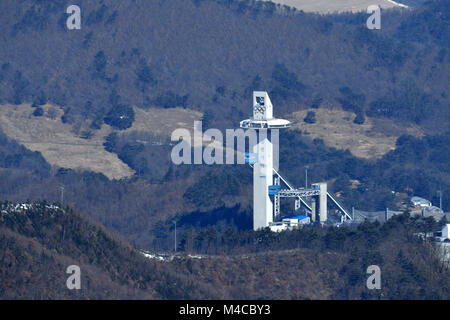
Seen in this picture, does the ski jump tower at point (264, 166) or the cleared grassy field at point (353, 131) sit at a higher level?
the cleared grassy field at point (353, 131)

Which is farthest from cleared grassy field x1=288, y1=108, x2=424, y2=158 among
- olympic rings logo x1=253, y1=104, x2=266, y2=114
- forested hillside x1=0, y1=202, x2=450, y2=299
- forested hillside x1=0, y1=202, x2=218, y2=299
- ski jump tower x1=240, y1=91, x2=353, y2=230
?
forested hillside x1=0, y1=202, x2=218, y2=299

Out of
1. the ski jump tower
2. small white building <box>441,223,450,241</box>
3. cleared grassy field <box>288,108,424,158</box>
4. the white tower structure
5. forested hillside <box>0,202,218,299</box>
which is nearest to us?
forested hillside <box>0,202,218,299</box>

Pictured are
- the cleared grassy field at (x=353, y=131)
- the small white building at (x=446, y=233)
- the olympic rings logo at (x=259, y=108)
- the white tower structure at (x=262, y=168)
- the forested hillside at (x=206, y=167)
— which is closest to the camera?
the small white building at (x=446, y=233)

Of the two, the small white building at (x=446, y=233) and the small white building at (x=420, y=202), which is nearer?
the small white building at (x=446, y=233)

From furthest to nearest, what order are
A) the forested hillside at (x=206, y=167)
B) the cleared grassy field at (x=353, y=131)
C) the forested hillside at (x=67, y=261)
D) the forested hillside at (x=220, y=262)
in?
the cleared grassy field at (x=353, y=131)
the forested hillside at (x=206, y=167)
the forested hillside at (x=220, y=262)
the forested hillside at (x=67, y=261)

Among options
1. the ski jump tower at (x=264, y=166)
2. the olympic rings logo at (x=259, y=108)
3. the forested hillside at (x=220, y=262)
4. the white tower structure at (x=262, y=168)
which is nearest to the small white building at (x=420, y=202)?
the forested hillside at (x=220, y=262)

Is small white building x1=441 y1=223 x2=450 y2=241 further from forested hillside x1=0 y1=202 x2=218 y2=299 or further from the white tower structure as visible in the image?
forested hillside x1=0 y1=202 x2=218 y2=299

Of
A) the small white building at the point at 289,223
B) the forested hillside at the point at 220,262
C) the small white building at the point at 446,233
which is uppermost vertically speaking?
the small white building at the point at 289,223

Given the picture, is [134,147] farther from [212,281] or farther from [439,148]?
[212,281]

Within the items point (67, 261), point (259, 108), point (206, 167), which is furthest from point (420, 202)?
point (67, 261)

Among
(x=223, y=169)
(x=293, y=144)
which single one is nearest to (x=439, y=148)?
(x=293, y=144)

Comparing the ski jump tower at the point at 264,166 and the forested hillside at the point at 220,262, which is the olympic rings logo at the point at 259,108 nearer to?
the ski jump tower at the point at 264,166
